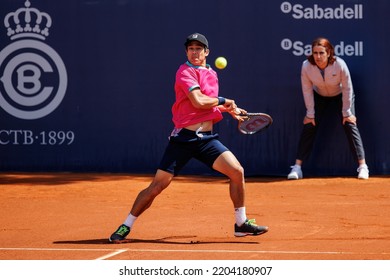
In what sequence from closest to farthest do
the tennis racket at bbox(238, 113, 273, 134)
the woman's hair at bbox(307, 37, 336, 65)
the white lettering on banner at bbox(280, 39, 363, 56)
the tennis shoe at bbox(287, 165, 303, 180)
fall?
1. the tennis racket at bbox(238, 113, 273, 134)
2. the woman's hair at bbox(307, 37, 336, 65)
3. the tennis shoe at bbox(287, 165, 303, 180)
4. the white lettering on banner at bbox(280, 39, 363, 56)

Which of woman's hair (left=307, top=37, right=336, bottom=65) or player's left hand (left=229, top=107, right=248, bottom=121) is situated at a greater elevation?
woman's hair (left=307, top=37, right=336, bottom=65)

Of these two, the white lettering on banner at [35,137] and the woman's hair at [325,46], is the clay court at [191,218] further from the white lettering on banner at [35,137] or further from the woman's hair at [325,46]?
the woman's hair at [325,46]

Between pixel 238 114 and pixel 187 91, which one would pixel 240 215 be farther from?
pixel 187 91

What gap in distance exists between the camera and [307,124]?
12.9 meters

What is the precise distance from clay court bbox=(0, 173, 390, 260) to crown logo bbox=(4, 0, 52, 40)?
1.99 metres

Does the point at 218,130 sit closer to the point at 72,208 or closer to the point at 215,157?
the point at 72,208

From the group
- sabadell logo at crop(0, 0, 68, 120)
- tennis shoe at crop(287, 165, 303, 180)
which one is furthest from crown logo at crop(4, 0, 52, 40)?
tennis shoe at crop(287, 165, 303, 180)

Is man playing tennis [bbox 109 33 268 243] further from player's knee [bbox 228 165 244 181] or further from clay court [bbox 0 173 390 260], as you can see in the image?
clay court [bbox 0 173 390 260]

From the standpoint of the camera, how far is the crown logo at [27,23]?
13.6 m

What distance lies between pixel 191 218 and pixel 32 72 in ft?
16.3

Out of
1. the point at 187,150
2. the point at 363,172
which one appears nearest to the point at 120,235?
the point at 187,150

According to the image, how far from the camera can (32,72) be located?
13609 mm

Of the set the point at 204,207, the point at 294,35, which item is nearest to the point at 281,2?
the point at 294,35

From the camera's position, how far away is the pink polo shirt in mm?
7828
